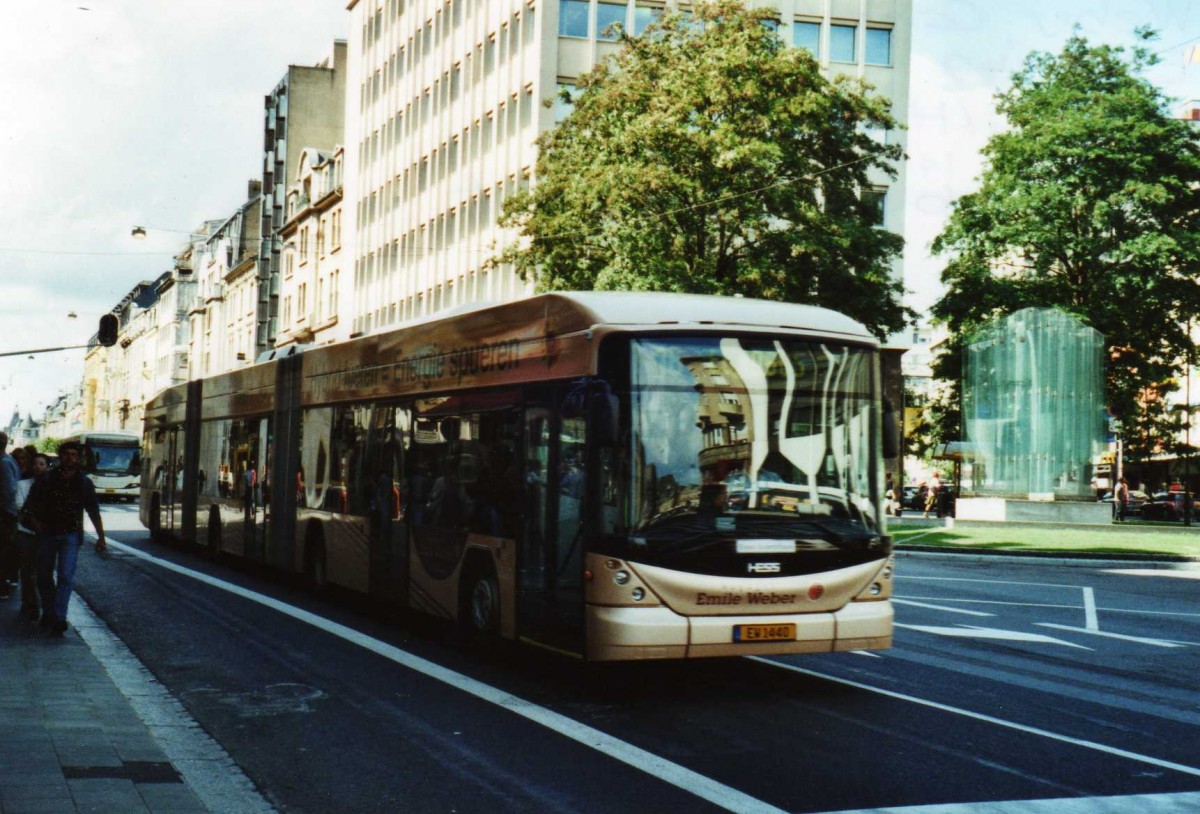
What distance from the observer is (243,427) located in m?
22.3

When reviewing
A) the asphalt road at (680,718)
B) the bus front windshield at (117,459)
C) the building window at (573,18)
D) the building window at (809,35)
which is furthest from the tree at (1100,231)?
the asphalt road at (680,718)

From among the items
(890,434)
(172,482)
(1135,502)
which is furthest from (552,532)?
(1135,502)

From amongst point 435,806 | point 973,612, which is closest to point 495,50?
point 973,612

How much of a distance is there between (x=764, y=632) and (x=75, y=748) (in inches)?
177

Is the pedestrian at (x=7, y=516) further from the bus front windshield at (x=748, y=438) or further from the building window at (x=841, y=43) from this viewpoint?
the building window at (x=841, y=43)

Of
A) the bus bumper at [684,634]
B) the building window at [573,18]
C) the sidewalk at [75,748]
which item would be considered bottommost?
the sidewalk at [75,748]

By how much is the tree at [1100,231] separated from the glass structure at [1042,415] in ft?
6.84

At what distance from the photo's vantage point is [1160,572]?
95.8 feet

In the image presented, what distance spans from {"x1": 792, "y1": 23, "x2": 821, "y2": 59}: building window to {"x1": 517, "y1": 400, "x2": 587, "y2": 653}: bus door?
5417cm

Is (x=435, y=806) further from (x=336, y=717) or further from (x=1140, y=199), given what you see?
(x=1140, y=199)

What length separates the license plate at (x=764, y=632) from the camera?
413 inches

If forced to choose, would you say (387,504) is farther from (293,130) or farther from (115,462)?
(293,130)

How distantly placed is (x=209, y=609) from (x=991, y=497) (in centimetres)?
3437

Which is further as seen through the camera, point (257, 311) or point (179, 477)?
point (257, 311)
